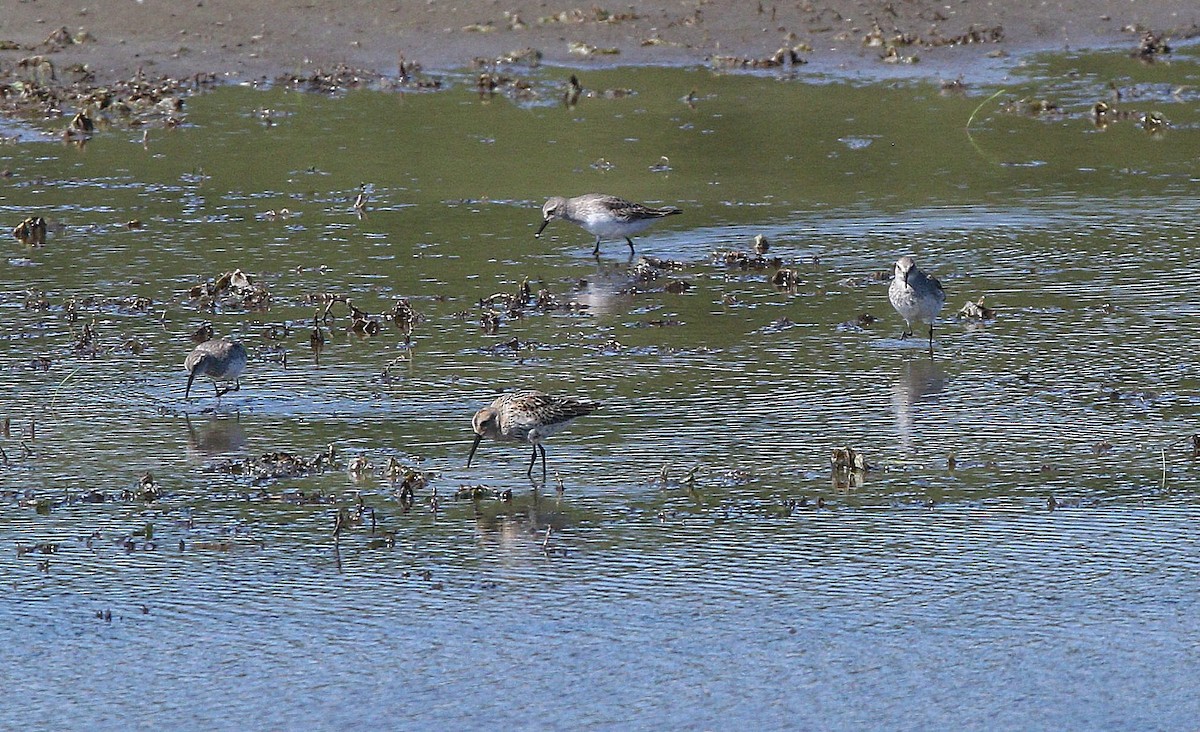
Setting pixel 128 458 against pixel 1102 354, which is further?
pixel 1102 354

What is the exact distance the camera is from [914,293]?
44.5 ft

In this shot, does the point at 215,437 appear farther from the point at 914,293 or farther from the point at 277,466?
the point at 914,293

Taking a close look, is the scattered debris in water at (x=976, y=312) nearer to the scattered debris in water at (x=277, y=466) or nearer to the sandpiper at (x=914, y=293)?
the sandpiper at (x=914, y=293)

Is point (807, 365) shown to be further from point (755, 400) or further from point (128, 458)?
point (128, 458)

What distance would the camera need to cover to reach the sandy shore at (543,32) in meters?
25.4

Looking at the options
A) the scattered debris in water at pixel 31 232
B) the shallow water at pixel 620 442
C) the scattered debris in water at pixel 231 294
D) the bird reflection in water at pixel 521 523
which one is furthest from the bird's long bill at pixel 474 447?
the scattered debris in water at pixel 31 232

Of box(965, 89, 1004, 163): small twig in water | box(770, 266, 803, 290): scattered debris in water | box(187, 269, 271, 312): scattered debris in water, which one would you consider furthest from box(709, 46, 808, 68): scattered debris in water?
box(187, 269, 271, 312): scattered debris in water

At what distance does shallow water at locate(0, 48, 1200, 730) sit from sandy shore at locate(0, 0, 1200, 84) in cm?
449

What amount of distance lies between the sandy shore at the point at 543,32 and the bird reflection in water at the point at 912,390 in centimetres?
1224

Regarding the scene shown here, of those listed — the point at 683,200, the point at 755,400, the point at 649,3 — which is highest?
the point at 649,3

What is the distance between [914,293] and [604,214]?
400 centimetres

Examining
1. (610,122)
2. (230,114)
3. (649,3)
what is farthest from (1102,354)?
(649,3)

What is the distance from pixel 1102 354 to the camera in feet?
43.4

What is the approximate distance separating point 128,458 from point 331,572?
2.34 metres
